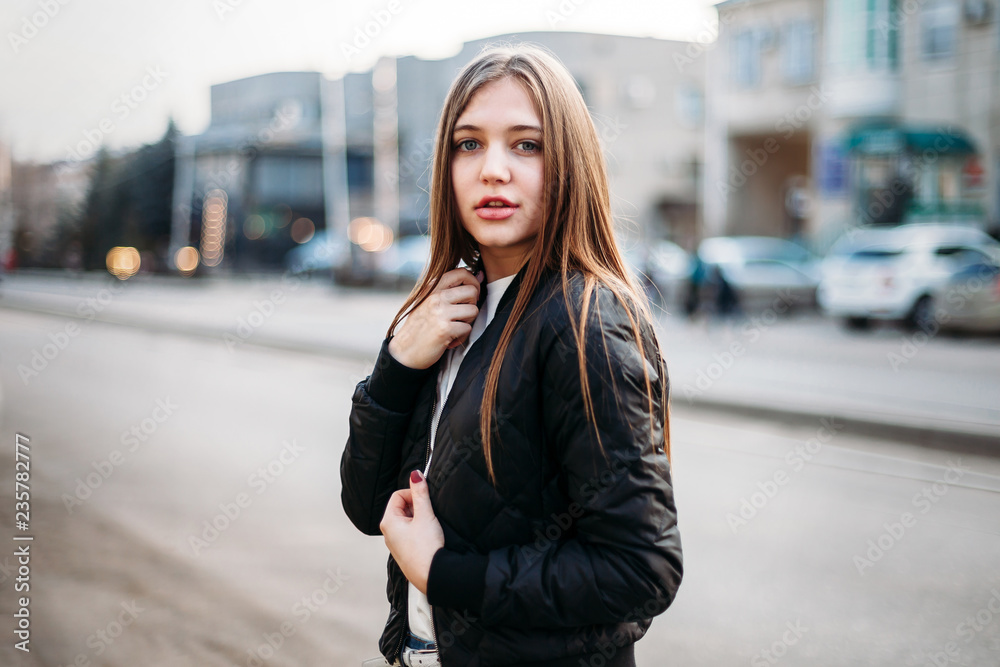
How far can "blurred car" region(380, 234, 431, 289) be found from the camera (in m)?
28.5

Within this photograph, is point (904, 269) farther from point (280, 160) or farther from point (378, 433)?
point (280, 160)

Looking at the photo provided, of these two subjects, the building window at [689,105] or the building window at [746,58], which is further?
the building window at [689,105]

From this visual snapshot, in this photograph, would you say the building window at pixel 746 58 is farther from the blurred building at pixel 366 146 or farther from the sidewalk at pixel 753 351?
the sidewalk at pixel 753 351

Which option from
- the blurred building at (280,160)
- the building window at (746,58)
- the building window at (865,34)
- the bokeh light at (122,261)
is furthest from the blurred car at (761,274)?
the blurred building at (280,160)

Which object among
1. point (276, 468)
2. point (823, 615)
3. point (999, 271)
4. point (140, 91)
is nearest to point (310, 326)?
point (140, 91)

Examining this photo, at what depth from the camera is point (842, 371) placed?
11.4 m

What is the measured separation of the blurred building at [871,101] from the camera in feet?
69.1

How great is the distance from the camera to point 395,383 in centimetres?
150

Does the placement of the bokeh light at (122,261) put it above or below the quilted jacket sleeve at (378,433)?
above

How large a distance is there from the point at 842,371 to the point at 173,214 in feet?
61.4

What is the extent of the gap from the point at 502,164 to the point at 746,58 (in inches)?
1122

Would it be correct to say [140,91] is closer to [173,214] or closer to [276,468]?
[276,468]

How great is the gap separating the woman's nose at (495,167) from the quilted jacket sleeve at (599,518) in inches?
10.9

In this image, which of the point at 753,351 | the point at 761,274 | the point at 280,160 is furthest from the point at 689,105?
the point at 753,351
